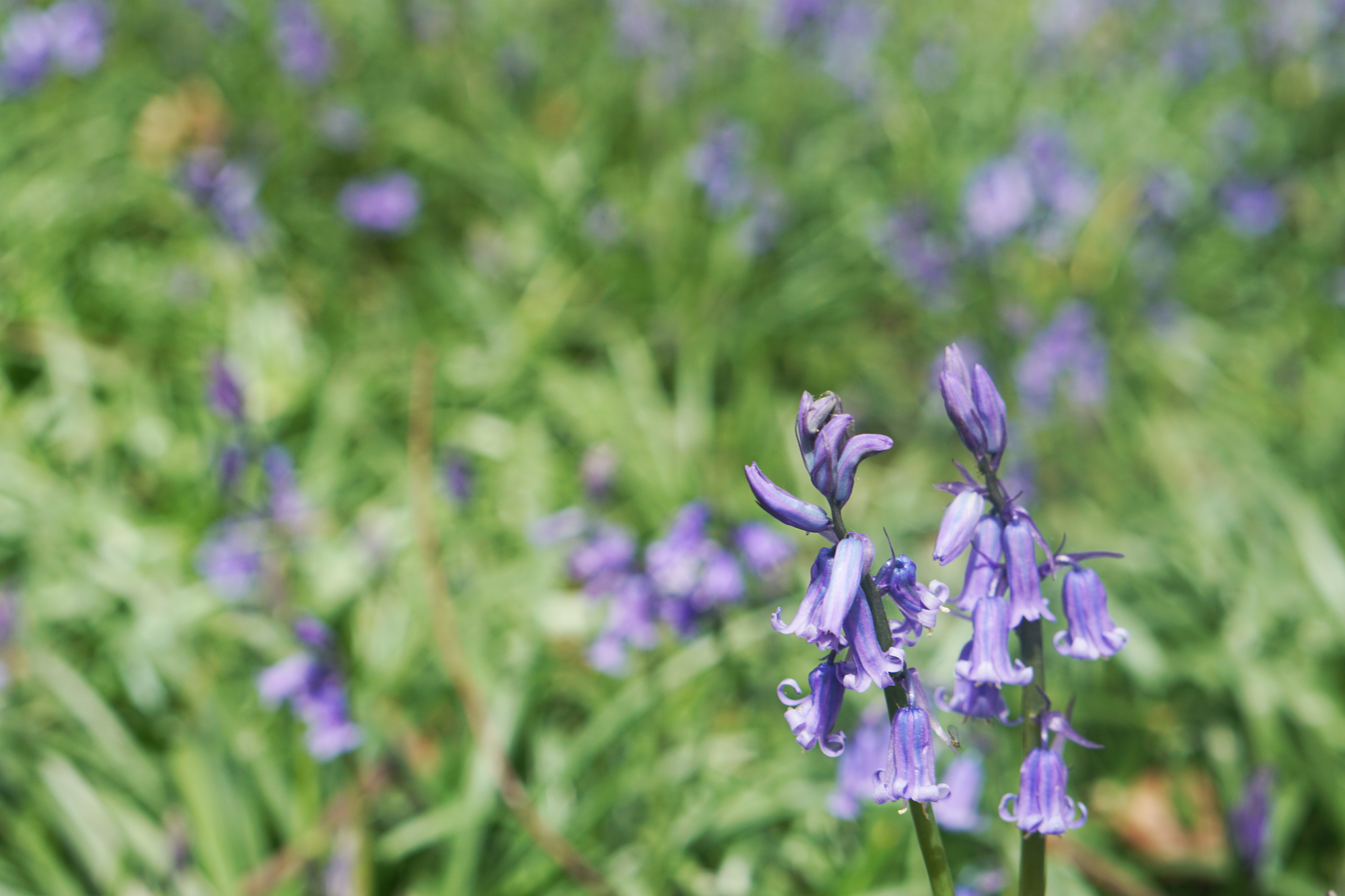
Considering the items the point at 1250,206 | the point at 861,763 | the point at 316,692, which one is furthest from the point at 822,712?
the point at 1250,206

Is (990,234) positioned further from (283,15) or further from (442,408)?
(283,15)

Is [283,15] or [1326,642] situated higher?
[283,15]

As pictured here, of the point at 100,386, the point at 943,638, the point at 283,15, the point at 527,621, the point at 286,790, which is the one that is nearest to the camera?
the point at 286,790

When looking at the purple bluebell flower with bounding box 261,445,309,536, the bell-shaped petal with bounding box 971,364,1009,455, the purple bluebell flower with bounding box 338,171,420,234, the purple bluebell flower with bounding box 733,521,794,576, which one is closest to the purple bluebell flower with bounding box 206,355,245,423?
the purple bluebell flower with bounding box 261,445,309,536

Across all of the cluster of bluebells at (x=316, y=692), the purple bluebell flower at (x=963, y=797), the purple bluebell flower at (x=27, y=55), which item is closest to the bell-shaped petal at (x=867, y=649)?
the purple bluebell flower at (x=963, y=797)

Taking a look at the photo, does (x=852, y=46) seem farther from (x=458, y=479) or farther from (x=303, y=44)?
(x=458, y=479)

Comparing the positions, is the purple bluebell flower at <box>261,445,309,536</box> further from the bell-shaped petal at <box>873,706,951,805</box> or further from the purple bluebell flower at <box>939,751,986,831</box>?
the bell-shaped petal at <box>873,706,951,805</box>

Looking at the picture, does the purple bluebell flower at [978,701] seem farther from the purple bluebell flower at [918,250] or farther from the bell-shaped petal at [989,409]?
the purple bluebell flower at [918,250]

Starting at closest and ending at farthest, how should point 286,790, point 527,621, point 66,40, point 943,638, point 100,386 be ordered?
point 286,790 → point 943,638 → point 527,621 → point 100,386 → point 66,40

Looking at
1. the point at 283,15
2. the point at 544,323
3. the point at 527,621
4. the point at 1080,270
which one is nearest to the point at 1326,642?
the point at 527,621
